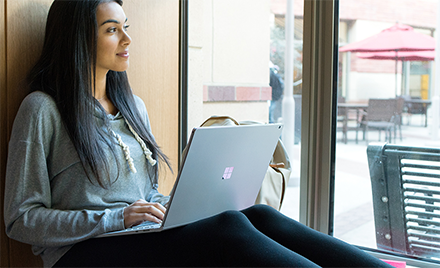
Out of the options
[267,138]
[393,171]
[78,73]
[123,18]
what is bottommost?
[393,171]

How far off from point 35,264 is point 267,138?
930 millimetres

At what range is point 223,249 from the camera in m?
0.94

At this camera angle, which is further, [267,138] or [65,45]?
[65,45]

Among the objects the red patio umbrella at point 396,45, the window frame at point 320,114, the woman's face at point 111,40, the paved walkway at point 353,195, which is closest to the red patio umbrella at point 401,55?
the red patio umbrella at point 396,45

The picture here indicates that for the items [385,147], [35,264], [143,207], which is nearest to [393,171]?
[385,147]

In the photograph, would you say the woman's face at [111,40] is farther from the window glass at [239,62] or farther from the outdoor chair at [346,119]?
the outdoor chair at [346,119]

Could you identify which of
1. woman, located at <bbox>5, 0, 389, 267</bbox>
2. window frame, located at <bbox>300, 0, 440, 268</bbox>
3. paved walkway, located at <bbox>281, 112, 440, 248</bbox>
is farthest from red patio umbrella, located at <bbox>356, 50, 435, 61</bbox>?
woman, located at <bbox>5, 0, 389, 267</bbox>

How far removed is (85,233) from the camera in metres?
1.06

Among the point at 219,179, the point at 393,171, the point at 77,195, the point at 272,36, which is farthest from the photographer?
the point at 272,36

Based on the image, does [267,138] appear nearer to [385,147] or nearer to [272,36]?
[385,147]

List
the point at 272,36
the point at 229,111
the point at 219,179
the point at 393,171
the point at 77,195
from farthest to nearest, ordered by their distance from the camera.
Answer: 1. the point at 229,111
2. the point at 272,36
3. the point at 393,171
4. the point at 77,195
5. the point at 219,179

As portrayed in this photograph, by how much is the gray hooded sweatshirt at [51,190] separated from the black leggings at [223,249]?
0.06 m

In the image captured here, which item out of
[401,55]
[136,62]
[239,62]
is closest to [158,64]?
[136,62]

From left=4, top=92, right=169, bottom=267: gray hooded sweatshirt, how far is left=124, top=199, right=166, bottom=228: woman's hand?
0.02 meters
